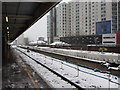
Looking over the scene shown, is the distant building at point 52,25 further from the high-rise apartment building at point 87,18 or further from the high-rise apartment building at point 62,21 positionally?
the high-rise apartment building at point 62,21

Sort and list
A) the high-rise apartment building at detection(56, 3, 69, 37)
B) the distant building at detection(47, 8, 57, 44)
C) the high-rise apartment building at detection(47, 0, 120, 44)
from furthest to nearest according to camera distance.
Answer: the distant building at detection(47, 8, 57, 44)
the high-rise apartment building at detection(56, 3, 69, 37)
the high-rise apartment building at detection(47, 0, 120, 44)

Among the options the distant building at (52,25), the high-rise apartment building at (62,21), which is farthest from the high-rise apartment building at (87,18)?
the distant building at (52,25)

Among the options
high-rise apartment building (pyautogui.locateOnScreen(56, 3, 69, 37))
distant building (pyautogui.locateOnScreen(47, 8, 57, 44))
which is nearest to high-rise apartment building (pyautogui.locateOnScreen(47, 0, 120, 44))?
high-rise apartment building (pyautogui.locateOnScreen(56, 3, 69, 37))

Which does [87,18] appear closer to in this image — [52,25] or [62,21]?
[62,21]

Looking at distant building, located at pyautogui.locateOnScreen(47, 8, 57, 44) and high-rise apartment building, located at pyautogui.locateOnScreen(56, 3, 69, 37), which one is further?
distant building, located at pyautogui.locateOnScreen(47, 8, 57, 44)

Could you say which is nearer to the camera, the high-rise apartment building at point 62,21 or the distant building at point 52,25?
the high-rise apartment building at point 62,21

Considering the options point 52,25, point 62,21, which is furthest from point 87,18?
point 52,25

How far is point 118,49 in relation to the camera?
2647cm

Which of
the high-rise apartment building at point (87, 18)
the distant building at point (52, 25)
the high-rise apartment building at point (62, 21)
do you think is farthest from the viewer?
the distant building at point (52, 25)

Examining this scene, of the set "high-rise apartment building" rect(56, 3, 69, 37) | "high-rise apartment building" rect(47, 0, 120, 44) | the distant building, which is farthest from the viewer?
→ the distant building

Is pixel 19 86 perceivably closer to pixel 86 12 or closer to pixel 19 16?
pixel 19 16

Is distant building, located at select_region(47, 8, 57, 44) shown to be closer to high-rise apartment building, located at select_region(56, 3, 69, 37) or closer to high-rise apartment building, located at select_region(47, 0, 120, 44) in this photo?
high-rise apartment building, located at select_region(47, 0, 120, 44)

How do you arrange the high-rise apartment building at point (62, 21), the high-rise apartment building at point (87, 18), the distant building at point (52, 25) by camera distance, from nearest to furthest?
the high-rise apartment building at point (87, 18) < the high-rise apartment building at point (62, 21) < the distant building at point (52, 25)

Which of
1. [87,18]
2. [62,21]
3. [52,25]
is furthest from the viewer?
[52,25]
